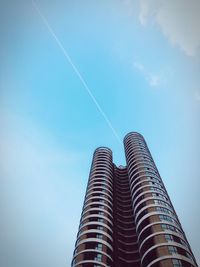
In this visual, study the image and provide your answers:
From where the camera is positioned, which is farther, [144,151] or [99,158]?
[99,158]

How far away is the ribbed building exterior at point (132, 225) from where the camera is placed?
50097 millimetres

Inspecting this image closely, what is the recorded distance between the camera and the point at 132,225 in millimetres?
70812

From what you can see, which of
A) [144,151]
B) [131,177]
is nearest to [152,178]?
[131,177]

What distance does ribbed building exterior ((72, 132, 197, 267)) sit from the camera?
50.1 m

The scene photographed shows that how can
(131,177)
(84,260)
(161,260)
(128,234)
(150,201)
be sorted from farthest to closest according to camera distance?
(131,177), (128,234), (150,201), (84,260), (161,260)

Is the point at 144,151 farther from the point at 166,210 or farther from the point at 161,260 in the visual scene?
the point at 161,260

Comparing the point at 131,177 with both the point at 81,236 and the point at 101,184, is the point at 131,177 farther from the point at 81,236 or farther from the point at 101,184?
the point at 81,236

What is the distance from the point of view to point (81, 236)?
194 ft

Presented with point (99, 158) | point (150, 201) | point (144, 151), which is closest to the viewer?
point (150, 201)

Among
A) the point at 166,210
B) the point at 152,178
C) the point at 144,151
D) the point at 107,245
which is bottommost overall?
the point at 107,245

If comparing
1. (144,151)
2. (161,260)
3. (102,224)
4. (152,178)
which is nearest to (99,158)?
(144,151)

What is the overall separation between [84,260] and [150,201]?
19148mm

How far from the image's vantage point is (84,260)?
52.2 metres

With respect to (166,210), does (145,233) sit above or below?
below
